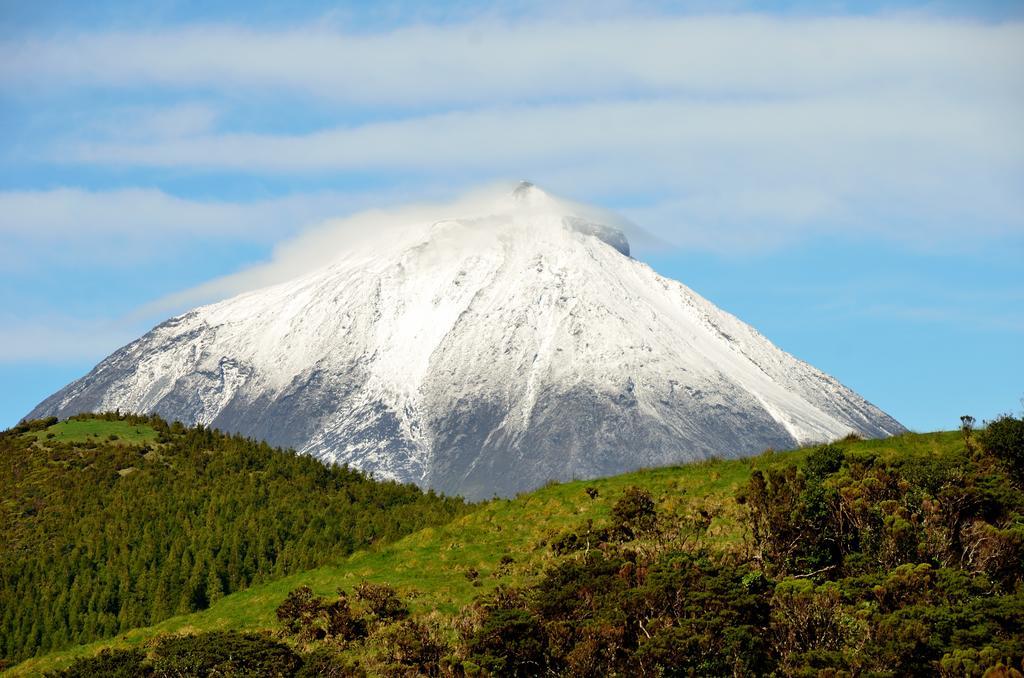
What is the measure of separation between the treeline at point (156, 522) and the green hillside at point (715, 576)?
2354 cm

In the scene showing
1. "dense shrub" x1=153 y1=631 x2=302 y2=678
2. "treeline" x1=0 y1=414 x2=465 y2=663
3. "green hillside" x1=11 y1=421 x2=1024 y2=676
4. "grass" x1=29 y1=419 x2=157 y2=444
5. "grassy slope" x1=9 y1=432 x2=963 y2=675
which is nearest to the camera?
"green hillside" x1=11 y1=421 x2=1024 y2=676

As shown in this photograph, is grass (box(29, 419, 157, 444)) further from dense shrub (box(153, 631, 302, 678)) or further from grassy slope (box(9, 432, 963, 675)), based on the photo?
dense shrub (box(153, 631, 302, 678))

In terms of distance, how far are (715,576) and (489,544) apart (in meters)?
21.9

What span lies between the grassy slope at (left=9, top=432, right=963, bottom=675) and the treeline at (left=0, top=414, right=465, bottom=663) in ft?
60.3

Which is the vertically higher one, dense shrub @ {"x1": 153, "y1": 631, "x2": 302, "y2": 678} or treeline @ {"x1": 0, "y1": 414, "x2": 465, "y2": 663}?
treeline @ {"x1": 0, "y1": 414, "x2": 465, "y2": 663}

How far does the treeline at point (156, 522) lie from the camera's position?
409 ft

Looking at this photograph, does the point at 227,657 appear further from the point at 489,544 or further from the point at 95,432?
the point at 95,432

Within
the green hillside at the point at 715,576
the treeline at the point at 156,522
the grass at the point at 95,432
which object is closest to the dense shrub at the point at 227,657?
the green hillside at the point at 715,576

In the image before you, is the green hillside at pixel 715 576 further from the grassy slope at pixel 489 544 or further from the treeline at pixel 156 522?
the treeline at pixel 156 522

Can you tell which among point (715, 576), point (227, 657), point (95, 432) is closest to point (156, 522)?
point (95, 432)

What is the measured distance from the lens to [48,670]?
82.7 m

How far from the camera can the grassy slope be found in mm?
84062

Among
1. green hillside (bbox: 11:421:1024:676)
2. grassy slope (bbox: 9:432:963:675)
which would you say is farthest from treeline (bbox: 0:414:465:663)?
green hillside (bbox: 11:421:1024:676)

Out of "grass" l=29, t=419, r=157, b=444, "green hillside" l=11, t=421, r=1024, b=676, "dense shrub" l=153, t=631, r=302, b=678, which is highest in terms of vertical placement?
"grass" l=29, t=419, r=157, b=444
